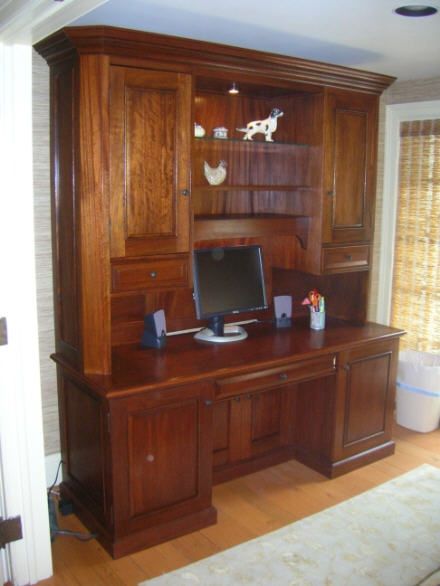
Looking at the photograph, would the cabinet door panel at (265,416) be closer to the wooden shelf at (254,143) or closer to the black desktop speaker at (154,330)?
the black desktop speaker at (154,330)

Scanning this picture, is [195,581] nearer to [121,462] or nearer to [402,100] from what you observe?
[121,462]

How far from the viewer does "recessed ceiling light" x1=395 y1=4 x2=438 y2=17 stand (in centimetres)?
221

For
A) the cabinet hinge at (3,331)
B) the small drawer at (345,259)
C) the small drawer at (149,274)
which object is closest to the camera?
the cabinet hinge at (3,331)

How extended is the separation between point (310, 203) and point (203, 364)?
1.10 meters

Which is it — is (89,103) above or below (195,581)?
above

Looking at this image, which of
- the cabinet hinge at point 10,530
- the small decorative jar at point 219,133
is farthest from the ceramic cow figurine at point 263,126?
the cabinet hinge at point 10,530

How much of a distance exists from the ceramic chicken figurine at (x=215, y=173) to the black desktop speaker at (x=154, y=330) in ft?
2.35

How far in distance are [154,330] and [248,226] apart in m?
0.73

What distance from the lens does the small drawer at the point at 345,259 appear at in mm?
3219

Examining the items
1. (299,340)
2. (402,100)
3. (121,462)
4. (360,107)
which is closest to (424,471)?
(299,340)

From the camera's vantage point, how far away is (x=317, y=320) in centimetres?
335

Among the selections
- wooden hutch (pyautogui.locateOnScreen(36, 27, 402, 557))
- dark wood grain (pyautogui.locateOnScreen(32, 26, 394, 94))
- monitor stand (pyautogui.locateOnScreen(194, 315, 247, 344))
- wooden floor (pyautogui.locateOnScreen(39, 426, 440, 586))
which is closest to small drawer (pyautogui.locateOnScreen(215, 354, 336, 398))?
wooden hutch (pyautogui.locateOnScreen(36, 27, 402, 557))

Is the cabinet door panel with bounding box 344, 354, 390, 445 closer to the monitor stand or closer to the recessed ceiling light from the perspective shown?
the monitor stand

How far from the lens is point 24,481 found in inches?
91.4
